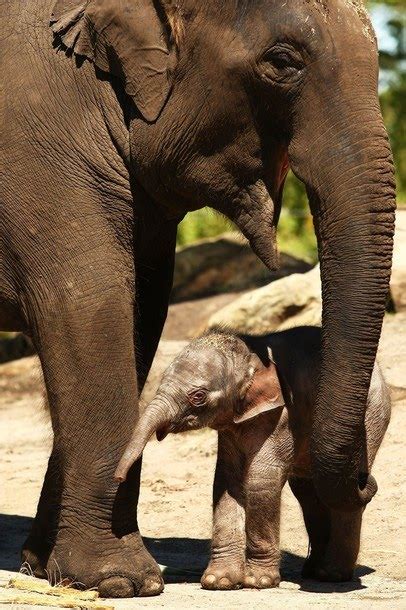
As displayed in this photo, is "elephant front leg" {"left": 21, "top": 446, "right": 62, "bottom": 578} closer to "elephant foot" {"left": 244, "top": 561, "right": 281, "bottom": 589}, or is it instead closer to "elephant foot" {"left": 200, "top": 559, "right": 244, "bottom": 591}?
"elephant foot" {"left": 200, "top": 559, "right": 244, "bottom": 591}

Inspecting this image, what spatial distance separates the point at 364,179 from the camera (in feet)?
19.4

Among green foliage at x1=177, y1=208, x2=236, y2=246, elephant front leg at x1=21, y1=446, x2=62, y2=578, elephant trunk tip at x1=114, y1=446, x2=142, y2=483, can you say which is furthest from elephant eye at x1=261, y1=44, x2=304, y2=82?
green foliage at x1=177, y1=208, x2=236, y2=246

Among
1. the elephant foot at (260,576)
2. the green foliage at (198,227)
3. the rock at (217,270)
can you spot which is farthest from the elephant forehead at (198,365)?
the green foliage at (198,227)

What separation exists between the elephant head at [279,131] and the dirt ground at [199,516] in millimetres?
561

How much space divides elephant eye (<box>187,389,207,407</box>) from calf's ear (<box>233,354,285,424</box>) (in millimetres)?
199

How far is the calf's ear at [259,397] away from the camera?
6730 millimetres

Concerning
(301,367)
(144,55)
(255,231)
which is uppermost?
(144,55)

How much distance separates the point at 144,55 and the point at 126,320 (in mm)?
1155

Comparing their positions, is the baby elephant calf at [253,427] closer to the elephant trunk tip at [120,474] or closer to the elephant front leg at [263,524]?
the elephant front leg at [263,524]

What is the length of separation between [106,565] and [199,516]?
7.47ft

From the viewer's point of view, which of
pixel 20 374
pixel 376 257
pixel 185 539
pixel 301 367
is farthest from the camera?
pixel 20 374

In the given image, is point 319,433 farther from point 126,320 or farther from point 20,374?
point 20,374

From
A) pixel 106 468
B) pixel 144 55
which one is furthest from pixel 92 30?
pixel 106 468

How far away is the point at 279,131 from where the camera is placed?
632 cm
